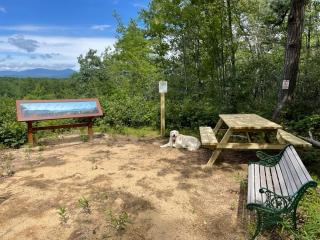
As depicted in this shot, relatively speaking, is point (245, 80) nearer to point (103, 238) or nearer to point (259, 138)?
point (259, 138)

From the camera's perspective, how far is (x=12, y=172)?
4988 mm

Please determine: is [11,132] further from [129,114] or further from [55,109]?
[129,114]

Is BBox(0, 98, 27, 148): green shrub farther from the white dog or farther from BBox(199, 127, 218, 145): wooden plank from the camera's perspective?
BBox(199, 127, 218, 145): wooden plank

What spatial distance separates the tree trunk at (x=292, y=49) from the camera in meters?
6.70

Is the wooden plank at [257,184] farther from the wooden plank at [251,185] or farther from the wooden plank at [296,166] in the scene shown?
the wooden plank at [296,166]

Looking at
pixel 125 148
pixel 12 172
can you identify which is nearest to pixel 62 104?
pixel 125 148

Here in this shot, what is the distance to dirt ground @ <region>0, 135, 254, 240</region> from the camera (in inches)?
120

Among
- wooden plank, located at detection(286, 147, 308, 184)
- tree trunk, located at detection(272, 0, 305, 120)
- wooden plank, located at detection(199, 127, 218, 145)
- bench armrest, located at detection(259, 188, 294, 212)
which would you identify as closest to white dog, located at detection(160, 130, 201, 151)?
wooden plank, located at detection(199, 127, 218, 145)

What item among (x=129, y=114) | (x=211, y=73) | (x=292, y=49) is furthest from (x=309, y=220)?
(x=211, y=73)

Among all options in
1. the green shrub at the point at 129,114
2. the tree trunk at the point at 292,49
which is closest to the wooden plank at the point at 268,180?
the tree trunk at the point at 292,49

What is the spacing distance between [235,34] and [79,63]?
615 inches

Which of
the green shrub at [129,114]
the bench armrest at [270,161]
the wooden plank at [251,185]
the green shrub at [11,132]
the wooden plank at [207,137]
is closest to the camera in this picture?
the wooden plank at [251,185]

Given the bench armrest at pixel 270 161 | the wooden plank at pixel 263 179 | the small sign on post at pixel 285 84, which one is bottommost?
the wooden plank at pixel 263 179

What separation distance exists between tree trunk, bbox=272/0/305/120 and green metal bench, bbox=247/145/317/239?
3.99 m
